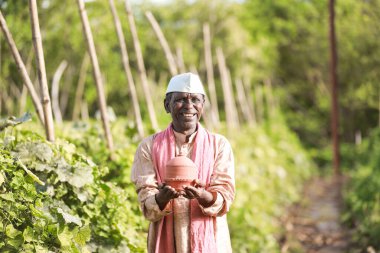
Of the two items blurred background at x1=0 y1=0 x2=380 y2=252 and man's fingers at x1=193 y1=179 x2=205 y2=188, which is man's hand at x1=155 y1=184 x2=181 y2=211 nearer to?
man's fingers at x1=193 y1=179 x2=205 y2=188

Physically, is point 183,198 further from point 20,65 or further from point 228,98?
point 228,98

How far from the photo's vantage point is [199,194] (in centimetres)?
340

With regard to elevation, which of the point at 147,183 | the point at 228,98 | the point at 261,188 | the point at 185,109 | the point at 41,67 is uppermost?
the point at 228,98

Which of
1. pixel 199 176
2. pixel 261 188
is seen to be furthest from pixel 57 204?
pixel 261 188

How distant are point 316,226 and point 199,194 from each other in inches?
296

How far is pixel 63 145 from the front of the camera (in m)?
4.65

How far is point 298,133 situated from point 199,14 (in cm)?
753

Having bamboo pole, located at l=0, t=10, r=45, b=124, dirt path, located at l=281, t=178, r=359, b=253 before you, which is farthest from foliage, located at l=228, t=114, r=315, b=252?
bamboo pole, located at l=0, t=10, r=45, b=124

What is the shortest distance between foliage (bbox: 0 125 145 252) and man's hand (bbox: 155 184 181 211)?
0.63m

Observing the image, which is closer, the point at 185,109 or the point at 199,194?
the point at 199,194

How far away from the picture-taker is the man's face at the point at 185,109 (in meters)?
3.65

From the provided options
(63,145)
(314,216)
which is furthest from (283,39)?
(63,145)

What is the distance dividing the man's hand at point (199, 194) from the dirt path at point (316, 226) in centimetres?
503

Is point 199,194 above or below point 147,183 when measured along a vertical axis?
below
